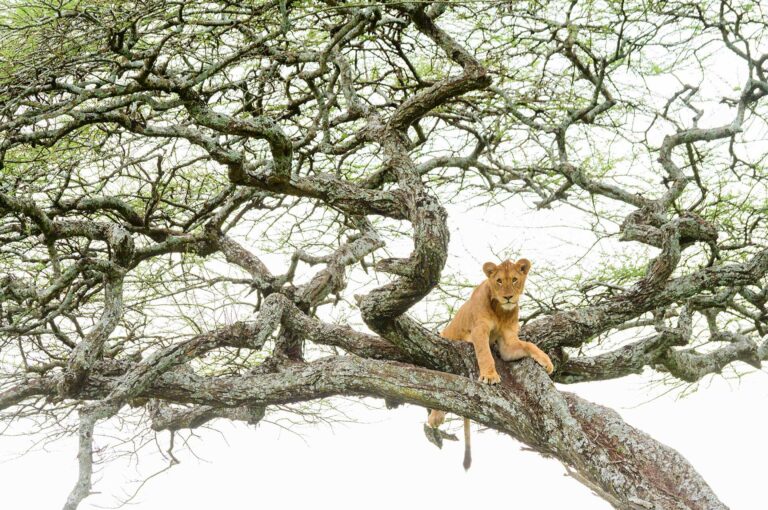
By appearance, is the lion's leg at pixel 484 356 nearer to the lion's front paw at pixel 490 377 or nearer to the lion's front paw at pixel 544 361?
the lion's front paw at pixel 490 377

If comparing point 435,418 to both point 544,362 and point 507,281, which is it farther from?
point 507,281

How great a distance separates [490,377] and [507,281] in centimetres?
58

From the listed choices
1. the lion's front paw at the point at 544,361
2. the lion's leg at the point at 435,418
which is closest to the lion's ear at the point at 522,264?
the lion's front paw at the point at 544,361

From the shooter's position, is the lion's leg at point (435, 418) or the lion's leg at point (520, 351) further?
the lion's leg at point (435, 418)

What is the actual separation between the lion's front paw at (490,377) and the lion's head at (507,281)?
403 mm

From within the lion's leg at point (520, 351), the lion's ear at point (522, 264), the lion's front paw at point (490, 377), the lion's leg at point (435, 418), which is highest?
the lion's ear at point (522, 264)

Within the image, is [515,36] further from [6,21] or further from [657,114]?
[6,21]

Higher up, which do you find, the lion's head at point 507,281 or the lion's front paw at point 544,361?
the lion's head at point 507,281

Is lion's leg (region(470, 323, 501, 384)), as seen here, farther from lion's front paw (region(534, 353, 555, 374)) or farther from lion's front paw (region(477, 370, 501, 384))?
lion's front paw (region(534, 353, 555, 374))

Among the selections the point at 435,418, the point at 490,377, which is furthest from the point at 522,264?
the point at 435,418

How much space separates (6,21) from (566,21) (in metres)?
3.70

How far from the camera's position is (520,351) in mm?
4773

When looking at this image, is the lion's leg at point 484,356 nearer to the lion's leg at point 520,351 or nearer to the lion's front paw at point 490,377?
the lion's front paw at point 490,377

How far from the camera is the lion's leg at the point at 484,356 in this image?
4.63 meters
